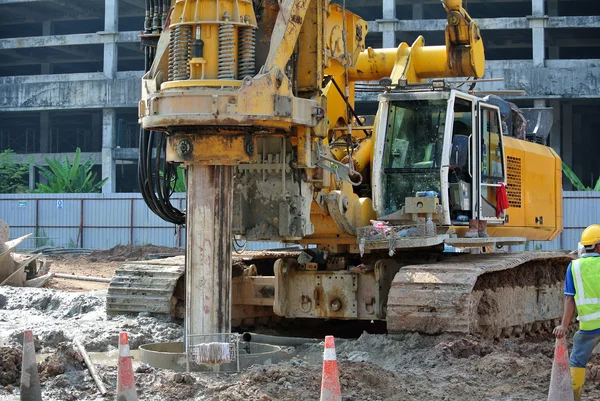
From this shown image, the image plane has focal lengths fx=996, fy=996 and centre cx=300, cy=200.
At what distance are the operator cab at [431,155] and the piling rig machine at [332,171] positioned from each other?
0.06 ft

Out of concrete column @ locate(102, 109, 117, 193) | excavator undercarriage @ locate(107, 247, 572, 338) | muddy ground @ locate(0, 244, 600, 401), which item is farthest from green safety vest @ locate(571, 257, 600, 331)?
concrete column @ locate(102, 109, 117, 193)

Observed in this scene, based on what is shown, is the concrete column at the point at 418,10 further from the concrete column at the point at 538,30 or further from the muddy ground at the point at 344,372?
the muddy ground at the point at 344,372

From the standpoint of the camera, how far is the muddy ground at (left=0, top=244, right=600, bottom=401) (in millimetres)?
7992

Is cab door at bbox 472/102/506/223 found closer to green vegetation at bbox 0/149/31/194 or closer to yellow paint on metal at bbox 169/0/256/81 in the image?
yellow paint on metal at bbox 169/0/256/81

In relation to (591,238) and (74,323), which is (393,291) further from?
(74,323)

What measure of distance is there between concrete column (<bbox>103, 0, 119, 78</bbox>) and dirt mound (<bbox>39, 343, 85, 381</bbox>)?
36183 mm

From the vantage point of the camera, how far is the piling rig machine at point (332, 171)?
350 inches

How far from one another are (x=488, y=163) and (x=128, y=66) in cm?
4514

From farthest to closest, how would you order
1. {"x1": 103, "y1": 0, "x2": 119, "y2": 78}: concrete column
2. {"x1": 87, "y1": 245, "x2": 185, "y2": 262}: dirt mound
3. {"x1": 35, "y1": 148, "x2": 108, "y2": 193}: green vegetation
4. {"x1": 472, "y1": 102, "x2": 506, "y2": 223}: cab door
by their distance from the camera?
1. {"x1": 103, "y1": 0, "x2": 119, "y2": 78}: concrete column
2. {"x1": 35, "y1": 148, "x2": 108, "y2": 193}: green vegetation
3. {"x1": 87, "y1": 245, "x2": 185, "y2": 262}: dirt mound
4. {"x1": 472, "y1": 102, "x2": 506, "y2": 223}: cab door

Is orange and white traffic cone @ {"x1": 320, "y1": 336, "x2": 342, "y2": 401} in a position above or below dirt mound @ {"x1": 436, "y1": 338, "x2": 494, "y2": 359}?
above

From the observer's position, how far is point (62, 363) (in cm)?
879

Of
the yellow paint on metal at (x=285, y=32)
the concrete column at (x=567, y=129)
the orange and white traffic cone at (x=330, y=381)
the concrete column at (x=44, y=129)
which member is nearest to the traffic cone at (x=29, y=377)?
the orange and white traffic cone at (x=330, y=381)

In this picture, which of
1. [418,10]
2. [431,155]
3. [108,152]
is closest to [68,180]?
[108,152]

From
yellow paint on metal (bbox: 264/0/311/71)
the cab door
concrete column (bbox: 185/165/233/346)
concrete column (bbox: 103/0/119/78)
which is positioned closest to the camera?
concrete column (bbox: 185/165/233/346)
